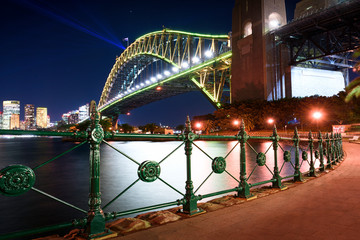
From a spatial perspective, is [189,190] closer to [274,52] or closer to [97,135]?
[97,135]

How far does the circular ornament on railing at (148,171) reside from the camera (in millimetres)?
3234

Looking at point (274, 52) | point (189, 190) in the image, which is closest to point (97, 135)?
point (189, 190)

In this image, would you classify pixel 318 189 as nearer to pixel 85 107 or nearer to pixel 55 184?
pixel 55 184

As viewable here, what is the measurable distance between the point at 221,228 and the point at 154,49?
76246 mm

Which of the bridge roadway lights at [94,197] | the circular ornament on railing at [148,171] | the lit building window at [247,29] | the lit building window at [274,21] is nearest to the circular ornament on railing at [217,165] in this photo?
the circular ornament on railing at [148,171]

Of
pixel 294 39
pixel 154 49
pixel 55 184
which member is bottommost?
pixel 55 184

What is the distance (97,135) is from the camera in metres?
2.88

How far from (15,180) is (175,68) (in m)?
61.9

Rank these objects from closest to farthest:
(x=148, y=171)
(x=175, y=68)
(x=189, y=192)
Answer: (x=148, y=171) → (x=189, y=192) → (x=175, y=68)

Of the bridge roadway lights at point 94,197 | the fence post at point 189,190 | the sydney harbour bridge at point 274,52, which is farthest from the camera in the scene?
the sydney harbour bridge at point 274,52

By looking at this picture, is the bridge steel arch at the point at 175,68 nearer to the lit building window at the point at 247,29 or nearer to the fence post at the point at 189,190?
the lit building window at the point at 247,29

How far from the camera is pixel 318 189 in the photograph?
5.27 m

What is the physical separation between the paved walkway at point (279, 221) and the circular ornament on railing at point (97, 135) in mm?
1060

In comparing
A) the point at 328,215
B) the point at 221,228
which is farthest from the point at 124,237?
the point at 328,215
